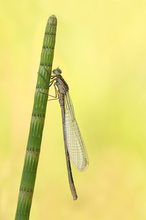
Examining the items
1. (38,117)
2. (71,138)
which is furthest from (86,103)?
(38,117)

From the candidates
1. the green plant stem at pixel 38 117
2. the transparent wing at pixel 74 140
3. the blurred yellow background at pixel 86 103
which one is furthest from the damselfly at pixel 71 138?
the green plant stem at pixel 38 117

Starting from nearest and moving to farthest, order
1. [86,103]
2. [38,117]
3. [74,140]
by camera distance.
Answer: [38,117], [74,140], [86,103]

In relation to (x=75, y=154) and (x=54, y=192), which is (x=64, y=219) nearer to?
(x=54, y=192)

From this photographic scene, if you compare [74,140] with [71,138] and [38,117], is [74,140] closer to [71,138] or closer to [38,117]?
[71,138]

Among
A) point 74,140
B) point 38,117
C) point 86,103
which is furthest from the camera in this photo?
point 86,103

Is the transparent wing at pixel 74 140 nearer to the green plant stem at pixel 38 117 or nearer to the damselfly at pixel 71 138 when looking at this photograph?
the damselfly at pixel 71 138

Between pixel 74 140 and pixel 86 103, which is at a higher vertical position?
pixel 86 103

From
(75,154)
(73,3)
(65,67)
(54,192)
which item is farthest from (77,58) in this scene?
(54,192)
